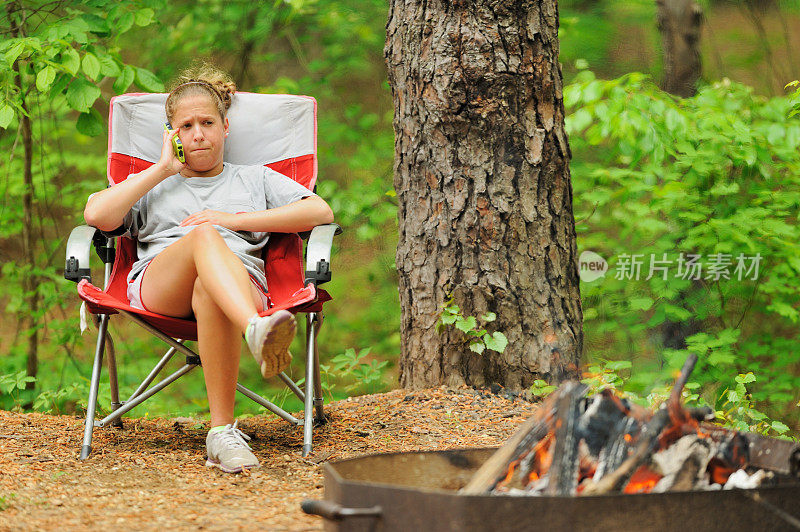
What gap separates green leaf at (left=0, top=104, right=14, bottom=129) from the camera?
280cm

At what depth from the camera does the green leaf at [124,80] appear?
3.10m

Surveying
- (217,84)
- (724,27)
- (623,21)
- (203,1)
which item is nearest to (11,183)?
(203,1)

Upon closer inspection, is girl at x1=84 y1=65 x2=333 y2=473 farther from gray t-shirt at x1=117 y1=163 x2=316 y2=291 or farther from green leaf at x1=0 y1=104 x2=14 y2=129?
green leaf at x1=0 y1=104 x2=14 y2=129

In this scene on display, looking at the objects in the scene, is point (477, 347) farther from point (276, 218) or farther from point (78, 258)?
point (78, 258)

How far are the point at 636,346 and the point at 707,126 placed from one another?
4.43 ft

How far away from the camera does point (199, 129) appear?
8.19 ft

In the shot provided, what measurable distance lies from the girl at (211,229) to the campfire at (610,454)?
0.67 m

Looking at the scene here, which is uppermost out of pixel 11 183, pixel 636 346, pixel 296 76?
pixel 296 76

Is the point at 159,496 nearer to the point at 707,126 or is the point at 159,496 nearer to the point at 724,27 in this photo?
the point at 707,126

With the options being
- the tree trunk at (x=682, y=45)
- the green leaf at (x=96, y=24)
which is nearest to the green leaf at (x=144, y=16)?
the green leaf at (x=96, y=24)

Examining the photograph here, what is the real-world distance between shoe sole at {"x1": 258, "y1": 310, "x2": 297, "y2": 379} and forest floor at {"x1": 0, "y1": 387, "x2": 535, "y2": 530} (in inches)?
12.3

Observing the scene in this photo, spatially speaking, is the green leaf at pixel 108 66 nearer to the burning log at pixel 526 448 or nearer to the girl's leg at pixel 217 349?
the girl's leg at pixel 217 349

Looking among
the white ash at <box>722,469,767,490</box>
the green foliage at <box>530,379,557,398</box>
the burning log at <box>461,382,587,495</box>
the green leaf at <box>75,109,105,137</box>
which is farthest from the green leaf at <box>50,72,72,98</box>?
the white ash at <box>722,469,767,490</box>

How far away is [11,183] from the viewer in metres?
4.28
